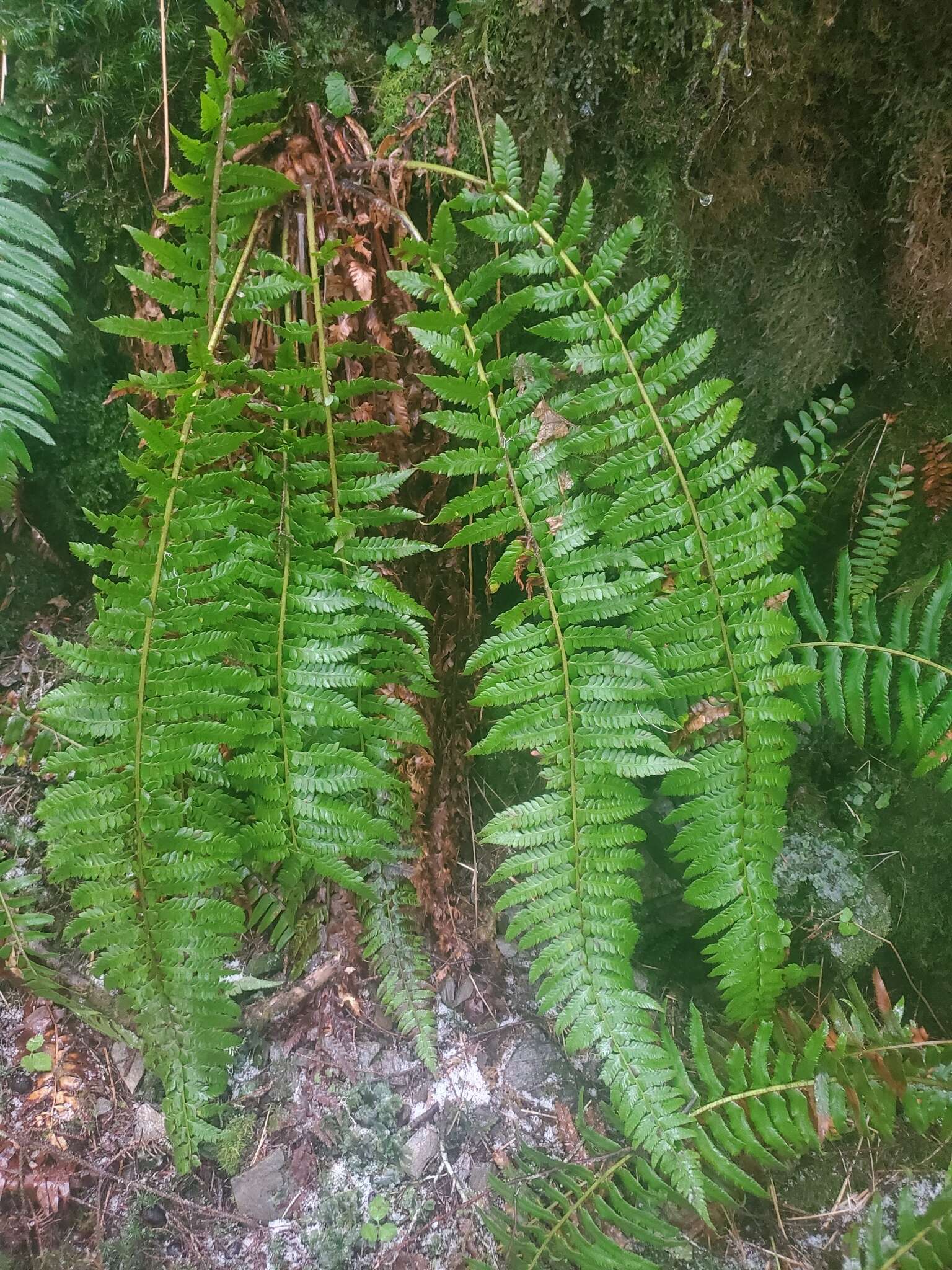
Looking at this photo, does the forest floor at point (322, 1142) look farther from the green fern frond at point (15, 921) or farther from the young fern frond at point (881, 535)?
the young fern frond at point (881, 535)

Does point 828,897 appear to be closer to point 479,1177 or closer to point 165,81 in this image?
point 479,1177

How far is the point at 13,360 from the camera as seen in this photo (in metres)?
1.77

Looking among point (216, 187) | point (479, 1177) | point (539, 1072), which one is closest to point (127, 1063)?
point (479, 1177)

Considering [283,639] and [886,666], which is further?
[886,666]

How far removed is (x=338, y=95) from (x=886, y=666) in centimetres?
217

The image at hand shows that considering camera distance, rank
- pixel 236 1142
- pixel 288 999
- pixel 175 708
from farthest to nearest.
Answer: pixel 288 999 < pixel 236 1142 < pixel 175 708

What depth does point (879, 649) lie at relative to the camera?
1986 mm

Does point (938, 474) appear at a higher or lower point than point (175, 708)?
higher

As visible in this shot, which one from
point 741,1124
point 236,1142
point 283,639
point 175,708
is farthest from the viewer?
point 236,1142

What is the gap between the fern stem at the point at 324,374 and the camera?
1741 mm

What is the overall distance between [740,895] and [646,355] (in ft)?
4.69

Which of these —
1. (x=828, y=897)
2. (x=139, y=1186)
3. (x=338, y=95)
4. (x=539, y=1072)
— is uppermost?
(x=338, y=95)

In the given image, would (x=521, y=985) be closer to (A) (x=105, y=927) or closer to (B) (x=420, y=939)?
(B) (x=420, y=939)

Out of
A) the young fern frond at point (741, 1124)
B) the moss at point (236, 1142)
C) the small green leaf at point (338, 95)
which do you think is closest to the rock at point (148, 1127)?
the moss at point (236, 1142)
